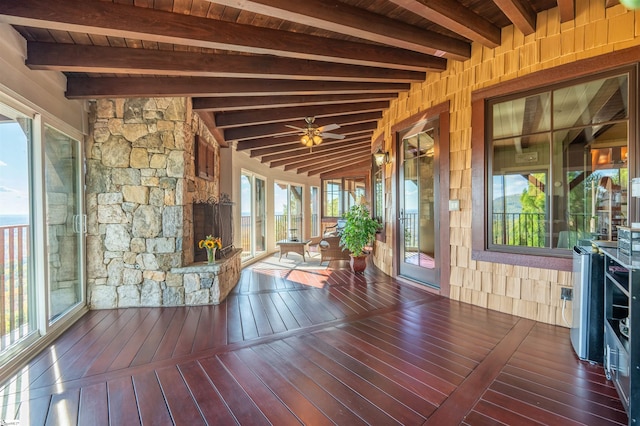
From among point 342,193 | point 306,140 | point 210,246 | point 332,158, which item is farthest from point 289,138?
point 342,193

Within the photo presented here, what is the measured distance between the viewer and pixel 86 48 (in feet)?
8.99

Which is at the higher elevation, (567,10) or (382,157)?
(567,10)

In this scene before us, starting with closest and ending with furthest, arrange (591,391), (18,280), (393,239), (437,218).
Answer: (591,391)
(18,280)
(437,218)
(393,239)

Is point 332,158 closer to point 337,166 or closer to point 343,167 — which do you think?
point 337,166

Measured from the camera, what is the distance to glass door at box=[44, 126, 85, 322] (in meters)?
3.05

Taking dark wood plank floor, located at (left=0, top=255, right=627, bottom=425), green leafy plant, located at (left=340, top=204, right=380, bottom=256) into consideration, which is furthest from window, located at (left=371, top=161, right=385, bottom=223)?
dark wood plank floor, located at (left=0, top=255, right=627, bottom=425)

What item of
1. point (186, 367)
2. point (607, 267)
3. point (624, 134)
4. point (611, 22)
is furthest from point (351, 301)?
point (611, 22)

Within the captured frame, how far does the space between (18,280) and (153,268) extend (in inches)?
50.1

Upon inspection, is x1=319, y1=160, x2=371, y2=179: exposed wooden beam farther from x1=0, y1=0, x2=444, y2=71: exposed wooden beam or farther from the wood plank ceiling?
x1=0, y1=0, x2=444, y2=71: exposed wooden beam

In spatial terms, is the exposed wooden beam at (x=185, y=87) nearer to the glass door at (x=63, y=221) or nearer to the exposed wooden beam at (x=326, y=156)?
the glass door at (x=63, y=221)

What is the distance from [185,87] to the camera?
3.41 m

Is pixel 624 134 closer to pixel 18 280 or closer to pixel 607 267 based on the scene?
pixel 607 267

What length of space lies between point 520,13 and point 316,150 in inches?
200

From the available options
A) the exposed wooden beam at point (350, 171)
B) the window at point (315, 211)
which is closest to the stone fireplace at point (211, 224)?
the window at point (315, 211)
